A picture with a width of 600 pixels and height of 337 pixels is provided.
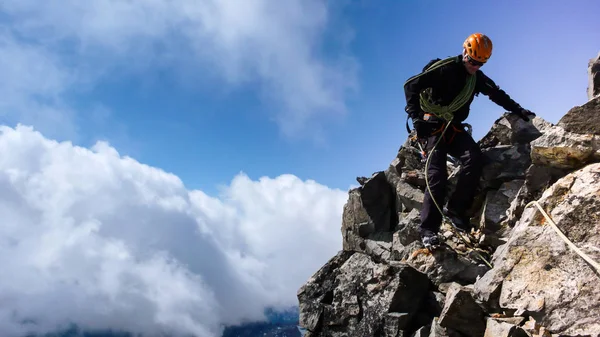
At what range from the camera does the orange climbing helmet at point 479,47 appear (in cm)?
1026

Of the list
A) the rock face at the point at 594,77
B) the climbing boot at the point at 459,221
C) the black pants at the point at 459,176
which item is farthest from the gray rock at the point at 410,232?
the rock face at the point at 594,77

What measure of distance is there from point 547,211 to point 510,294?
176cm

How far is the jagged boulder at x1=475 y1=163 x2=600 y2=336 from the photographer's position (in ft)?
18.9

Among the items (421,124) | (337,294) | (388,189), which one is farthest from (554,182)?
(388,189)

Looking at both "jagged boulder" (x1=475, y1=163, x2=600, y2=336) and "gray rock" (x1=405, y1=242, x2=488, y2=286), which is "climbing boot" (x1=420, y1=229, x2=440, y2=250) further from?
"jagged boulder" (x1=475, y1=163, x2=600, y2=336)

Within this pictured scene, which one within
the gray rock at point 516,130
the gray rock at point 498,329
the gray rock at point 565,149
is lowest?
the gray rock at point 498,329

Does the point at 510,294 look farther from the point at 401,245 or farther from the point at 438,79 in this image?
the point at 438,79

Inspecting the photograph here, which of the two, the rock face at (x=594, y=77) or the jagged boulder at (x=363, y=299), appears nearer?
the jagged boulder at (x=363, y=299)

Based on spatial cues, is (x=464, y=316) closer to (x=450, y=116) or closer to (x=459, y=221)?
(x=459, y=221)

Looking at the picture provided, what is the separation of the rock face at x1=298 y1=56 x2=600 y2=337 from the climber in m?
0.78

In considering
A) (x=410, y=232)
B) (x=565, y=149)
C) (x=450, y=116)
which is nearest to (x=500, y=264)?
(x=565, y=149)

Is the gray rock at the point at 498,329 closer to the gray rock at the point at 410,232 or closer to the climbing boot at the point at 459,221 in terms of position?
the climbing boot at the point at 459,221

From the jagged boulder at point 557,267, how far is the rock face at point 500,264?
16 mm

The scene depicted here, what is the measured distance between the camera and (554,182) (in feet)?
26.2
